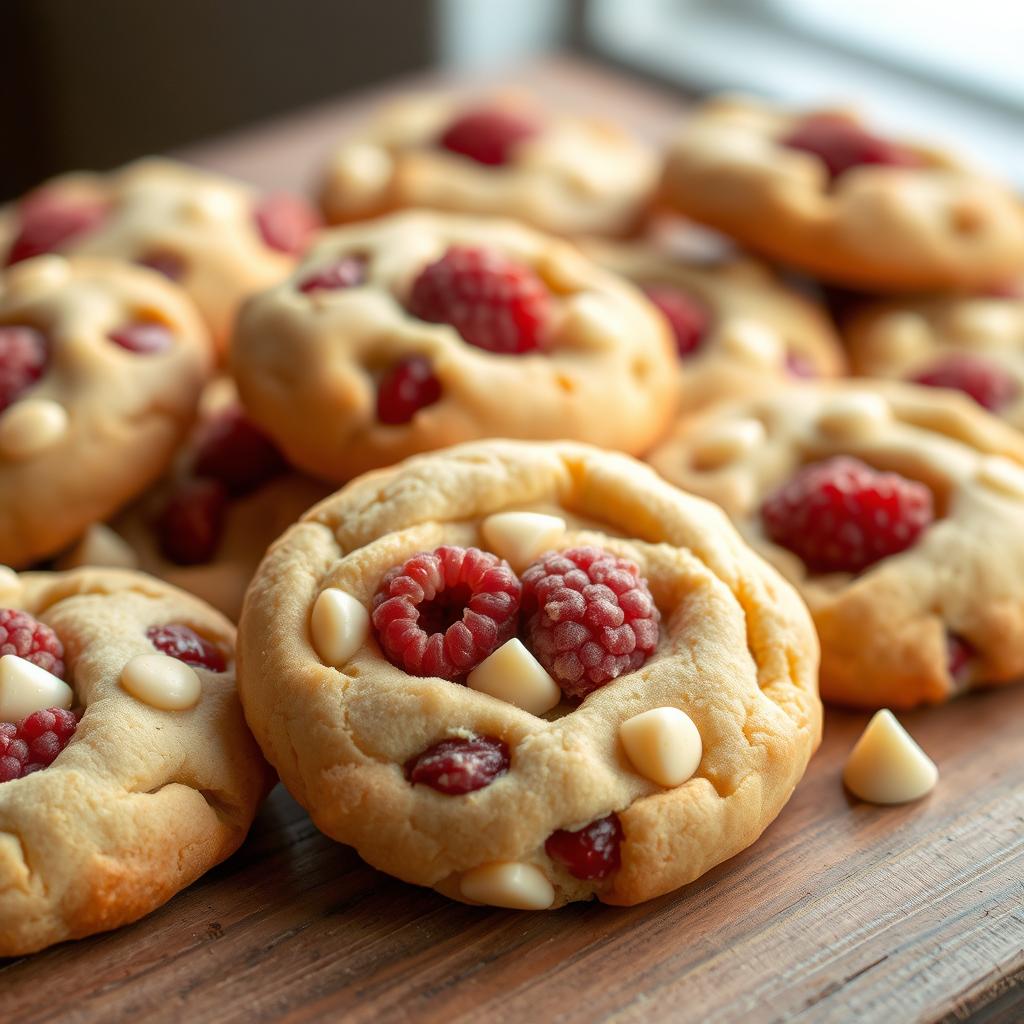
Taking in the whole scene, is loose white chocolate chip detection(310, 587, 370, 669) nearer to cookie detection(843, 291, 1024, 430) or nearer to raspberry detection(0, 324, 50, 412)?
raspberry detection(0, 324, 50, 412)

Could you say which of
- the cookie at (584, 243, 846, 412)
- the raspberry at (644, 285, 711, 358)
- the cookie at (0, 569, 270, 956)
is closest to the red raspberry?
the cookie at (0, 569, 270, 956)

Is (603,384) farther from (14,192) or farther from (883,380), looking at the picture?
(14,192)

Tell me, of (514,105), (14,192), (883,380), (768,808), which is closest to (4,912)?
(768,808)

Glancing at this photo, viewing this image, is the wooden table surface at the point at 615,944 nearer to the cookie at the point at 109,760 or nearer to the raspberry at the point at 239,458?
the cookie at the point at 109,760

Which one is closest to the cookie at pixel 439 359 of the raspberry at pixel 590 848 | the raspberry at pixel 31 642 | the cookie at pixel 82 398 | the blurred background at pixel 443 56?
the cookie at pixel 82 398

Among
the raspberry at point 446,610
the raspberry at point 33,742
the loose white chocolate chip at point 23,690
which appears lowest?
the raspberry at point 33,742

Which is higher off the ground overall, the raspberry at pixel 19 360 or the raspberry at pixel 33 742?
the raspberry at pixel 19 360
